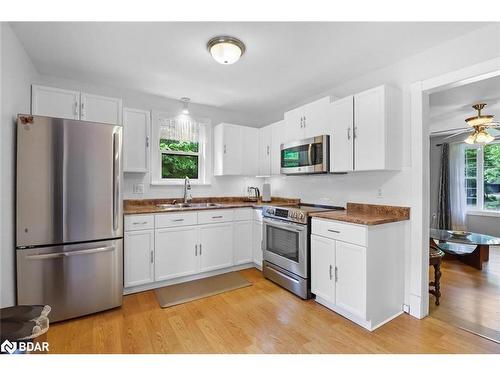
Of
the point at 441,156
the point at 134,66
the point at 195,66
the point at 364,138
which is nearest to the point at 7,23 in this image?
the point at 134,66

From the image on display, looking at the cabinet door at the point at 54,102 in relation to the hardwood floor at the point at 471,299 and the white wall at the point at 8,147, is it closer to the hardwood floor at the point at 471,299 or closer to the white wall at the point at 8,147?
the white wall at the point at 8,147

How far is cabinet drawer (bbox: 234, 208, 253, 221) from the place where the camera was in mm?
3301

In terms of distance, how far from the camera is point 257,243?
133 inches

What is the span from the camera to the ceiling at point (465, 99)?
110 inches

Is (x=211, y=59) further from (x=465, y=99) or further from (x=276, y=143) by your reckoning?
(x=465, y=99)

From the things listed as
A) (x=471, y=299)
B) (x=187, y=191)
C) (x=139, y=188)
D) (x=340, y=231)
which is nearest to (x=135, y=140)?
(x=139, y=188)

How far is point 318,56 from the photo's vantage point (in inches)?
89.4

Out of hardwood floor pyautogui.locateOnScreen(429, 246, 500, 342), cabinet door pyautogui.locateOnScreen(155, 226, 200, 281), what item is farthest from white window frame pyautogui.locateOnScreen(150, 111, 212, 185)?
hardwood floor pyautogui.locateOnScreen(429, 246, 500, 342)

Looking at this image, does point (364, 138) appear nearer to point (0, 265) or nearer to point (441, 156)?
point (0, 265)

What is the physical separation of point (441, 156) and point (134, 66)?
571 cm

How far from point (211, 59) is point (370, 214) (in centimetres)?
218

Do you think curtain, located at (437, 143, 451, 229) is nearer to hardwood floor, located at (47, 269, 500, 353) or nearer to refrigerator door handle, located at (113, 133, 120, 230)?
hardwood floor, located at (47, 269, 500, 353)

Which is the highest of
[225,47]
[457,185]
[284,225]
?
[225,47]
